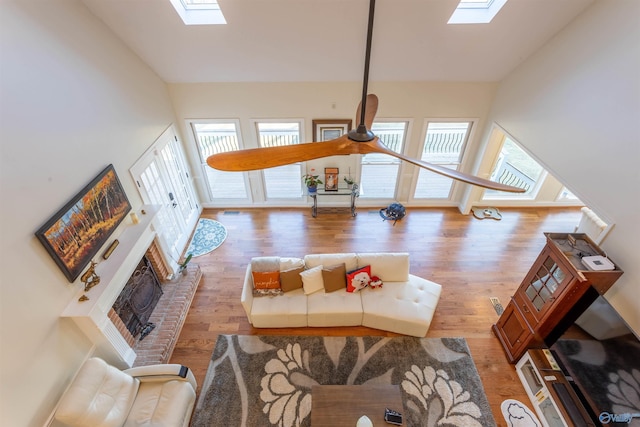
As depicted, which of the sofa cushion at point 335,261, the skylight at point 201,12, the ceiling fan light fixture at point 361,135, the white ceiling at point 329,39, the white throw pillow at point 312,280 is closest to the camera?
the ceiling fan light fixture at point 361,135

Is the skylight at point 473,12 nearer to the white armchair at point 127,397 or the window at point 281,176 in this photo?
the window at point 281,176

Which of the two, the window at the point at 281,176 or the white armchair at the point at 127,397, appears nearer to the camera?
the white armchair at the point at 127,397

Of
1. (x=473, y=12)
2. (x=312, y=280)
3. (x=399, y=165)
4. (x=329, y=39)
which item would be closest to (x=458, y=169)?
(x=399, y=165)

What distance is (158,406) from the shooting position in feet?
10.1

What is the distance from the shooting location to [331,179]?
6055 millimetres

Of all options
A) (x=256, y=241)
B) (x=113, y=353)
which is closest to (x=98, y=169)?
(x=113, y=353)

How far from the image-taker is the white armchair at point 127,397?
260 centimetres

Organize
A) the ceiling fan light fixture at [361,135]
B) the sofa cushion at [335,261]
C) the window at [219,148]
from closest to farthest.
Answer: the ceiling fan light fixture at [361,135] → the sofa cushion at [335,261] → the window at [219,148]

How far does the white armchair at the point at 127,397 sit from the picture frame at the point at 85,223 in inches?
38.3

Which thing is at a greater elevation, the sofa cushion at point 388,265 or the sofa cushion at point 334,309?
the sofa cushion at point 388,265

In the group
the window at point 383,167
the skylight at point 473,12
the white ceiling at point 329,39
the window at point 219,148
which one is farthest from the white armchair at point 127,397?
the skylight at point 473,12

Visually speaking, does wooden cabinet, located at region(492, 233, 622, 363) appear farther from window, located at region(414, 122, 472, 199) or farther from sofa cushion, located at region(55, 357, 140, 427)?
sofa cushion, located at region(55, 357, 140, 427)

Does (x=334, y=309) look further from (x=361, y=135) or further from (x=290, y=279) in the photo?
(x=361, y=135)

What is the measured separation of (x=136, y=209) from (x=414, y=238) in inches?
183
